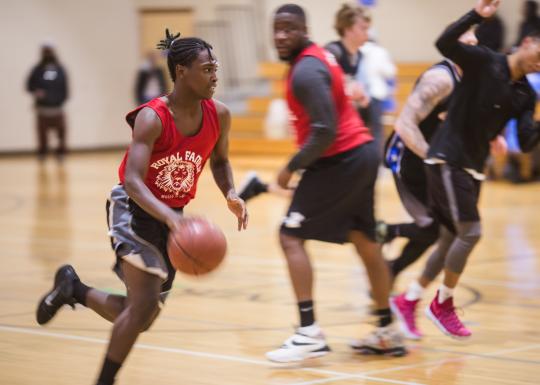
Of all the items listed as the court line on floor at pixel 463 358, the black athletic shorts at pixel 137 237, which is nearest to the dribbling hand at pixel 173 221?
the black athletic shorts at pixel 137 237

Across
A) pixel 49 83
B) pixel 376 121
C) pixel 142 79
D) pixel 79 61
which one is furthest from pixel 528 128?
pixel 79 61

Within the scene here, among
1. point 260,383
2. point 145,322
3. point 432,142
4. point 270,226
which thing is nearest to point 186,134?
point 145,322

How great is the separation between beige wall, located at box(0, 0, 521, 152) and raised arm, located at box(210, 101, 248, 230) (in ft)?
48.5

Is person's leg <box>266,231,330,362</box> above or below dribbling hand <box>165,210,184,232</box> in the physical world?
below

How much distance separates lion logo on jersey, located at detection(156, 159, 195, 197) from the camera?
4.45 meters

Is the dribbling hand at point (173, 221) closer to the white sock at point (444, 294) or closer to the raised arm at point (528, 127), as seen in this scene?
the white sock at point (444, 294)

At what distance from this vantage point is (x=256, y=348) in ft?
18.1

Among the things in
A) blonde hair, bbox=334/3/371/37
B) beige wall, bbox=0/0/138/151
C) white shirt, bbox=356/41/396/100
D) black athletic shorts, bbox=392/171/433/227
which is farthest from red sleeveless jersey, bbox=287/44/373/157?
beige wall, bbox=0/0/138/151

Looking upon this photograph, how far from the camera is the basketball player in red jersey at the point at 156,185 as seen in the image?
4.18 m

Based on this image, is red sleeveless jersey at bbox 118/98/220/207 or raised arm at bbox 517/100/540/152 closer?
red sleeveless jersey at bbox 118/98/220/207

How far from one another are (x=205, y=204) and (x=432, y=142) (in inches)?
279

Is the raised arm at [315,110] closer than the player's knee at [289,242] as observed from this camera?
Yes

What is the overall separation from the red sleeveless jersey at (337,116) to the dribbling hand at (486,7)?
2.58 feet

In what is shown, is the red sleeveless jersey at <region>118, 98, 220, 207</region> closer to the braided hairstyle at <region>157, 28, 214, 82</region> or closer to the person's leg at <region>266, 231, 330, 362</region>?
the braided hairstyle at <region>157, 28, 214, 82</region>
